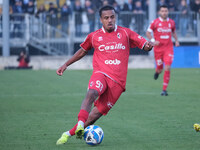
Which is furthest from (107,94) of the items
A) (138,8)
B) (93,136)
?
(138,8)

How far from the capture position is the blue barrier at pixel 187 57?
2638cm

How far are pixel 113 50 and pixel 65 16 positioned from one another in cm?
2031

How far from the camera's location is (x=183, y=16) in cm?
2720

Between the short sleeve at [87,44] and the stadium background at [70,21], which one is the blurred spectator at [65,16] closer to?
the stadium background at [70,21]

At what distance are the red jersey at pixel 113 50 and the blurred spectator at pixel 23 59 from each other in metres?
19.8

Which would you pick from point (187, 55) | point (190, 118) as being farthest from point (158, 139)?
point (187, 55)

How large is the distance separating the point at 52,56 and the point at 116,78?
20.9 meters

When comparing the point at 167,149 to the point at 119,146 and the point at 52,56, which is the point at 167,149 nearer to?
the point at 119,146

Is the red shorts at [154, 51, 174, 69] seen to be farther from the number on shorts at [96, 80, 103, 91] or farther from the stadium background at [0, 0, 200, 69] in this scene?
the stadium background at [0, 0, 200, 69]

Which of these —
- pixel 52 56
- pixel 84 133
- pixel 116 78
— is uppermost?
pixel 116 78

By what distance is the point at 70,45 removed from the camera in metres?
27.8

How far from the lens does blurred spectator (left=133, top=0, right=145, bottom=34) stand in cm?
2722

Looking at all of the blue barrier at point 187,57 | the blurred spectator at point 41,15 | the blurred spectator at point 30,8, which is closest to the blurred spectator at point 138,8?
the blue barrier at point 187,57

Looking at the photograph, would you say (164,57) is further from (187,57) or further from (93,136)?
(187,57)
